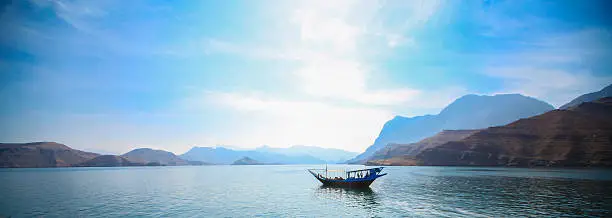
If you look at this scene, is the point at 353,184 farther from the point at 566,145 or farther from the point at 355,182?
the point at 566,145

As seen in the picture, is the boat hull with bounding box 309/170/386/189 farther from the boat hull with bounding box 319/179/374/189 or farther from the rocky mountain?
the rocky mountain

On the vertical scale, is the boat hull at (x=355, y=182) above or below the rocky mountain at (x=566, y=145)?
below

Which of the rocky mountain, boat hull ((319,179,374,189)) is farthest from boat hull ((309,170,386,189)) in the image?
the rocky mountain

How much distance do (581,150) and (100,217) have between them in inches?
8313

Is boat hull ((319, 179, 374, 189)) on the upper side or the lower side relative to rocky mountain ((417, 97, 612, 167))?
lower

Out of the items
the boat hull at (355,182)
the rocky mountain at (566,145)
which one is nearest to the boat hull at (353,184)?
the boat hull at (355,182)

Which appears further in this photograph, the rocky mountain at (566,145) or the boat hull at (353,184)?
the rocky mountain at (566,145)

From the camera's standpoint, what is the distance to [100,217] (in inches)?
1515

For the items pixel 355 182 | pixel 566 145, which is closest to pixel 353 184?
pixel 355 182

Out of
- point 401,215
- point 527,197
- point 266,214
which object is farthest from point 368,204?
point 527,197

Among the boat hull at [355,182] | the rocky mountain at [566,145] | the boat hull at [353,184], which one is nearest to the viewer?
the boat hull at [355,182]

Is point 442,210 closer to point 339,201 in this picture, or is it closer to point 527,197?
point 339,201

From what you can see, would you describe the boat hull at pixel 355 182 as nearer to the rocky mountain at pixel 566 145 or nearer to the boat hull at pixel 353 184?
the boat hull at pixel 353 184

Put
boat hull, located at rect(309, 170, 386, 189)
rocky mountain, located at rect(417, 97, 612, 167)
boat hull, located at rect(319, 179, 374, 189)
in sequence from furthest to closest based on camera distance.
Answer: rocky mountain, located at rect(417, 97, 612, 167) → boat hull, located at rect(319, 179, 374, 189) → boat hull, located at rect(309, 170, 386, 189)
